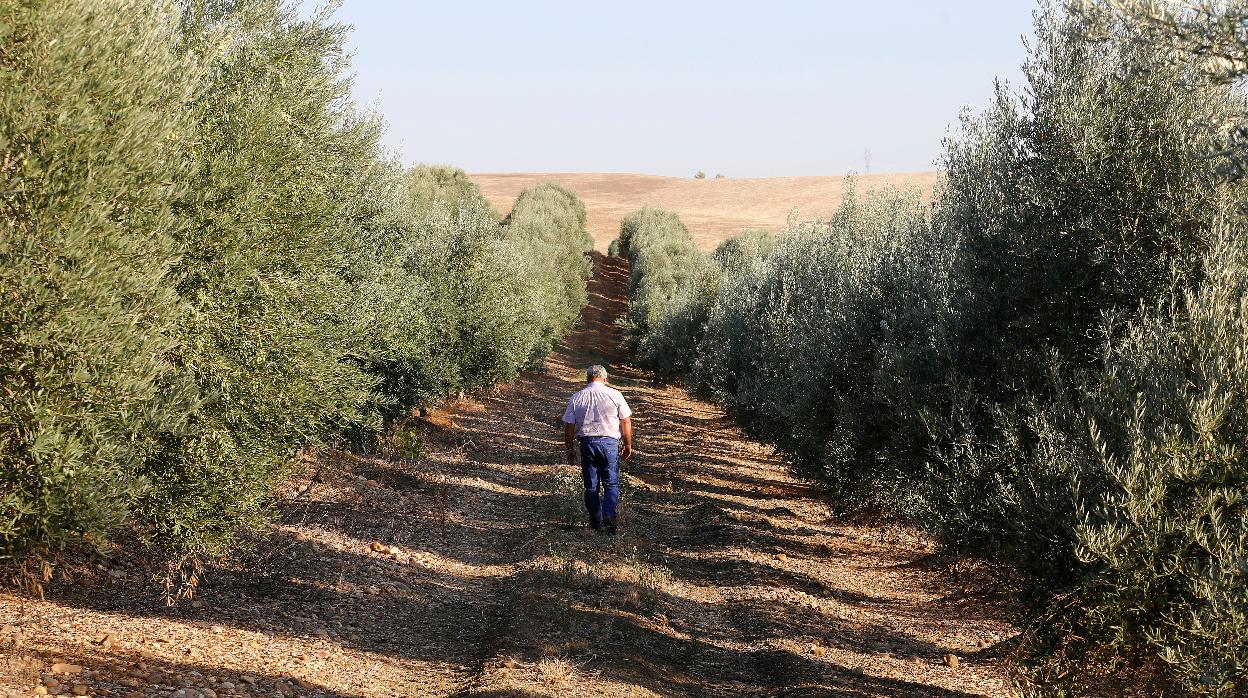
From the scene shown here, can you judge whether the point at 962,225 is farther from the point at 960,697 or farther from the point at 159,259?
the point at 159,259

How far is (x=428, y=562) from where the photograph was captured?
1427cm

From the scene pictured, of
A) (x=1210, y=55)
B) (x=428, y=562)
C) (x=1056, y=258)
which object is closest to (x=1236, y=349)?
(x=1210, y=55)

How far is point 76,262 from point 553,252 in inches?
2018

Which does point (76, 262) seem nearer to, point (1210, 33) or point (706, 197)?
point (1210, 33)

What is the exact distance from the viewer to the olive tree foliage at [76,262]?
6.88m

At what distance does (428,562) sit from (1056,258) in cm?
999

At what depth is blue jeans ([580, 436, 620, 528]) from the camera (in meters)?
13.5

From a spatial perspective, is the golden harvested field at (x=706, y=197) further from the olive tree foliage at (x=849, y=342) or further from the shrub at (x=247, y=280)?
the shrub at (x=247, y=280)

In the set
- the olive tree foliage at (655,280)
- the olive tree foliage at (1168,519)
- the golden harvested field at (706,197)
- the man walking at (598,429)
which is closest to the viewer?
the olive tree foliage at (1168,519)

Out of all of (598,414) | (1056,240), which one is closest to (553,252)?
(598,414)

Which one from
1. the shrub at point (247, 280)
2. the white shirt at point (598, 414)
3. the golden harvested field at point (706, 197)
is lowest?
the white shirt at point (598, 414)

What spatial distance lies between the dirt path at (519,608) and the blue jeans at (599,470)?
0.49m

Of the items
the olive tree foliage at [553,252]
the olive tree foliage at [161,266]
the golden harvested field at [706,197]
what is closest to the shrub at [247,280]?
the olive tree foliage at [161,266]

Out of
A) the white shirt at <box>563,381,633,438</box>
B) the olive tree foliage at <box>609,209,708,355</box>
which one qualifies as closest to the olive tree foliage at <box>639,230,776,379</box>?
the olive tree foliage at <box>609,209,708,355</box>
